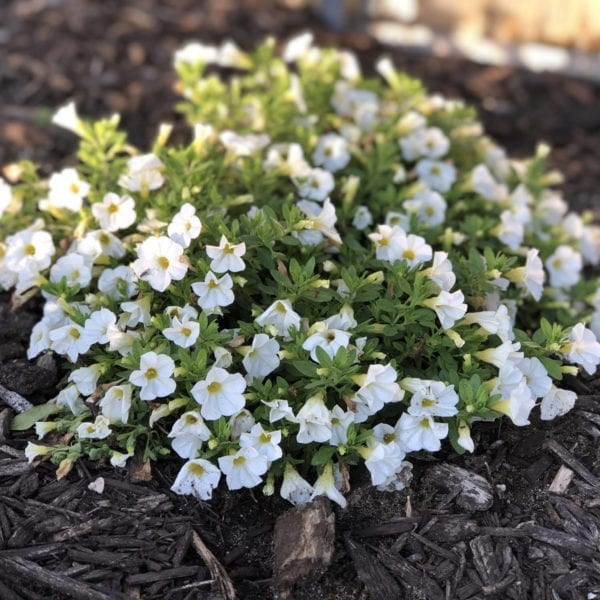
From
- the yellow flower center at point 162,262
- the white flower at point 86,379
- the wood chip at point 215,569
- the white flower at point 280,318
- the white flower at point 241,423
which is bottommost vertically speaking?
the wood chip at point 215,569

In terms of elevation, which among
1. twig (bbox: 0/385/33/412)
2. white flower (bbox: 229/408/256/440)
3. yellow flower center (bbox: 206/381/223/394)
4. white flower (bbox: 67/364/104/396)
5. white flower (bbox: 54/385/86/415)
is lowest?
twig (bbox: 0/385/33/412)

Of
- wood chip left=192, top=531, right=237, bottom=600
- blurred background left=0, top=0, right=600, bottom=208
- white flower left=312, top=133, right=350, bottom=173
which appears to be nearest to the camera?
wood chip left=192, top=531, right=237, bottom=600

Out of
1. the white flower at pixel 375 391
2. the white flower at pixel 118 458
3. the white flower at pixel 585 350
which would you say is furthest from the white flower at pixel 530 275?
the white flower at pixel 118 458

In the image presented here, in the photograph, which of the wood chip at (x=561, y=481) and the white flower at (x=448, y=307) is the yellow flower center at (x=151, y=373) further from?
the wood chip at (x=561, y=481)

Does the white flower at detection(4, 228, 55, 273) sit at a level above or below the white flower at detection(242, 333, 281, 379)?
below

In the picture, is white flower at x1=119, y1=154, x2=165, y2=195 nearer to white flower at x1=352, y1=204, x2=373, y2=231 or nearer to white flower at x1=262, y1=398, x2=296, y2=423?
white flower at x1=352, y1=204, x2=373, y2=231

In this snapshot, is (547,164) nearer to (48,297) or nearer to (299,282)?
(299,282)

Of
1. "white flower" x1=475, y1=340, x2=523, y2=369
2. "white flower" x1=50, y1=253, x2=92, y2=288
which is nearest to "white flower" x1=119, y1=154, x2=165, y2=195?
"white flower" x1=50, y1=253, x2=92, y2=288

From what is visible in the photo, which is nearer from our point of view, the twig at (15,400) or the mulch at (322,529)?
the mulch at (322,529)
